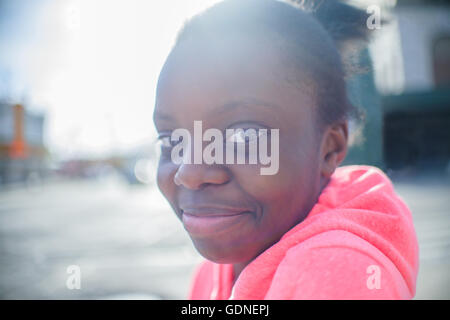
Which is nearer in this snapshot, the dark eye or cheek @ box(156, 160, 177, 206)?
the dark eye

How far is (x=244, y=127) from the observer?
22.5 inches

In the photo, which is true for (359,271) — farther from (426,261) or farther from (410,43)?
(410,43)

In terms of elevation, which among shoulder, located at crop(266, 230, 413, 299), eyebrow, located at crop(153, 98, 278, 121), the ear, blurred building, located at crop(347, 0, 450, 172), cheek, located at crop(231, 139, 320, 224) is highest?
→ blurred building, located at crop(347, 0, 450, 172)

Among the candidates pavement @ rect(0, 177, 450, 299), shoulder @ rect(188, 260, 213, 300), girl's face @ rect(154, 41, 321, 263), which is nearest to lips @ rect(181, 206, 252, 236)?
girl's face @ rect(154, 41, 321, 263)

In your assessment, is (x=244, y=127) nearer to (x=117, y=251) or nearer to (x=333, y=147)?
(x=333, y=147)

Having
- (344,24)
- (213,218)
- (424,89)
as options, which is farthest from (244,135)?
(424,89)

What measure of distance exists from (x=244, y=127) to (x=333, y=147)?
223mm

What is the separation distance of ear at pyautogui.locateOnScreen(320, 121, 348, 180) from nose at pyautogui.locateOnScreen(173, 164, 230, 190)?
216 mm

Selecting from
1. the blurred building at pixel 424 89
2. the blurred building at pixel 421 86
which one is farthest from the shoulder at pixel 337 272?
the blurred building at pixel 424 89

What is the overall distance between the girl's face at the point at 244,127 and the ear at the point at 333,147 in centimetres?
4

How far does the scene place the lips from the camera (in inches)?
22.9

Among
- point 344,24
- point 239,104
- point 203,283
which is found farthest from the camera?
point 203,283

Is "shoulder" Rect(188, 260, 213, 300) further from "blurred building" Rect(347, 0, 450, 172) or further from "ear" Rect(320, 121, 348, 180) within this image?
"blurred building" Rect(347, 0, 450, 172)

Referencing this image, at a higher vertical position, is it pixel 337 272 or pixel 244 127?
pixel 244 127
